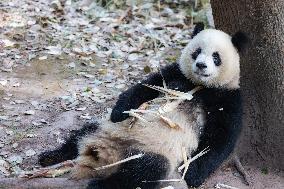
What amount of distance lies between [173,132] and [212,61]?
70 cm

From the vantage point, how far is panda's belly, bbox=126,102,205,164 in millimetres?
4246

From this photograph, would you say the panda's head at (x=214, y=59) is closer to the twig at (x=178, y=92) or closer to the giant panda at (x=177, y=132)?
the giant panda at (x=177, y=132)

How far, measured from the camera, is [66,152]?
4.75m

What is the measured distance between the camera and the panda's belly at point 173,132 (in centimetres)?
425

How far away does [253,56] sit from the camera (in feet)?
15.9

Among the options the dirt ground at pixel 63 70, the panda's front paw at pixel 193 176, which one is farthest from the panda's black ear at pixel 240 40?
the dirt ground at pixel 63 70

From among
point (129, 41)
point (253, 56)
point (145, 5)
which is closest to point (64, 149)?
point (253, 56)

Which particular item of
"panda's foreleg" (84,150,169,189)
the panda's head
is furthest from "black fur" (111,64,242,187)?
"panda's foreleg" (84,150,169,189)

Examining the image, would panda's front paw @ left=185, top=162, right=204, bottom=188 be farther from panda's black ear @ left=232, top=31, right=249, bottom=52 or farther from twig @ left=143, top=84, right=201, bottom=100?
panda's black ear @ left=232, top=31, right=249, bottom=52

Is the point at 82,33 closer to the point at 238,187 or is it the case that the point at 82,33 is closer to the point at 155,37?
the point at 155,37

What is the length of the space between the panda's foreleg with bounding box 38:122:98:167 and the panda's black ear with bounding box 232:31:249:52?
4.74ft

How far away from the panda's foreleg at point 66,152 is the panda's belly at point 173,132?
551 mm

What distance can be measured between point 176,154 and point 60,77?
9.48 ft

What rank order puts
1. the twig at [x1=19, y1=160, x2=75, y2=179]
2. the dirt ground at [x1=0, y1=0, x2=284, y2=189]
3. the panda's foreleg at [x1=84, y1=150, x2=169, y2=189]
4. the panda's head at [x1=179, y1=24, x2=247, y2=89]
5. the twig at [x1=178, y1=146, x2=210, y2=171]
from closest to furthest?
the panda's foreleg at [x1=84, y1=150, x2=169, y2=189], the twig at [x1=19, y1=160, x2=75, y2=179], the twig at [x1=178, y1=146, x2=210, y2=171], the panda's head at [x1=179, y1=24, x2=247, y2=89], the dirt ground at [x1=0, y1=0, x2=284, y2=189]
